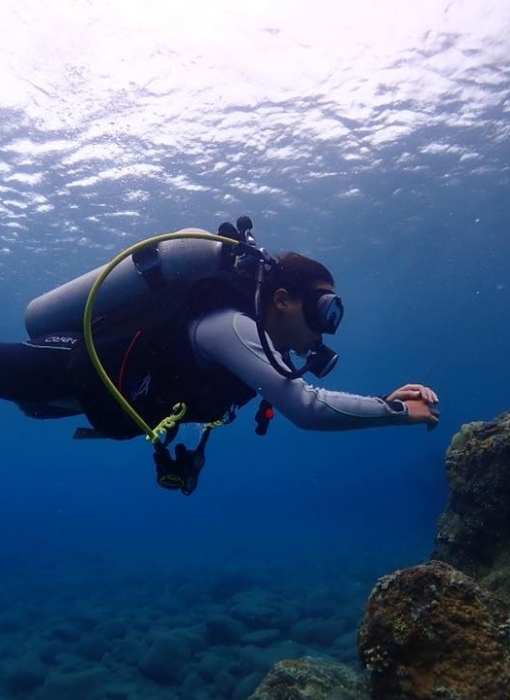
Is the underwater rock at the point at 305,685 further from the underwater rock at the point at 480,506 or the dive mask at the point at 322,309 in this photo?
the dive mask at the point at 322,309

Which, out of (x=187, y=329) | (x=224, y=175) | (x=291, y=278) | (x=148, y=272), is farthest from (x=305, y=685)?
(x=224, y=175)

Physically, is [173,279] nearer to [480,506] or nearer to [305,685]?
[305,685]

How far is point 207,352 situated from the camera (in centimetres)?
426

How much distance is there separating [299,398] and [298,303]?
3.41 ft

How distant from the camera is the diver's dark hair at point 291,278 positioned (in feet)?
14.9

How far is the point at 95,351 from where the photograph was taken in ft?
14.2

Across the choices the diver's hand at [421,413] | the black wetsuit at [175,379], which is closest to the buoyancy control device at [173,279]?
the black wetsuit at [175,379]

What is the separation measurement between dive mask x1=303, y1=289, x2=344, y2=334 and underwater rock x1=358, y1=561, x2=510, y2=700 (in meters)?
1.95

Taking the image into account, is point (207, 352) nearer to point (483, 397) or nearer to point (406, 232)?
point (406, 232)

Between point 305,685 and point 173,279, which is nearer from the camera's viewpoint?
point 173,279

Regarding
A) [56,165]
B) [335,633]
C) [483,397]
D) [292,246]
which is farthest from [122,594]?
[483,397]

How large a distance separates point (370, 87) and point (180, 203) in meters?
8.70

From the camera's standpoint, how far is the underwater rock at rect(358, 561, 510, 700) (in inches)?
130

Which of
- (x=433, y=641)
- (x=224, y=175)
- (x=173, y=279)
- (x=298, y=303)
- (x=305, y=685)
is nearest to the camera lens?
(x=433, y=641)
